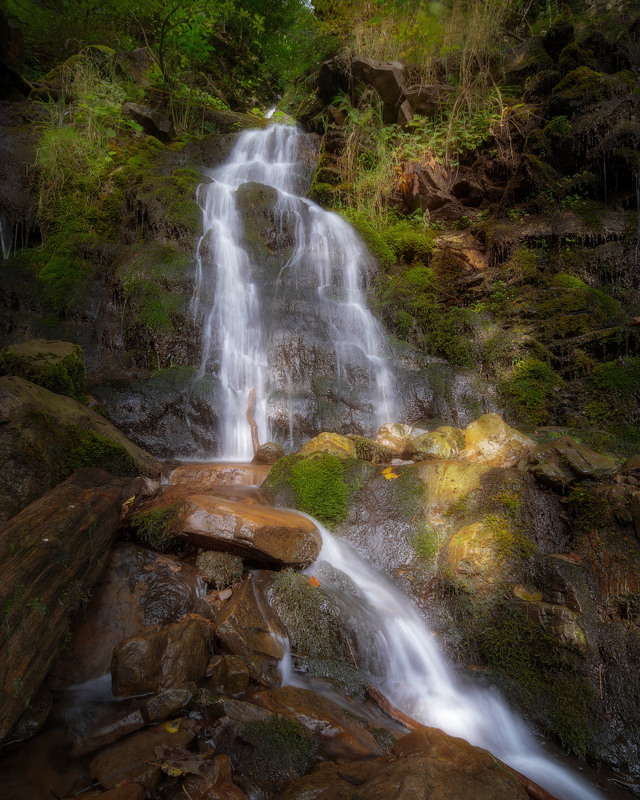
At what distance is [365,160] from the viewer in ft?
38.0

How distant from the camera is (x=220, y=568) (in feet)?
11.6

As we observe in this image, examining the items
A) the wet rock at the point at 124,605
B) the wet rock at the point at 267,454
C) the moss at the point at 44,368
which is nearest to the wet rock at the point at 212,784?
the wet rock at the point at 124,605

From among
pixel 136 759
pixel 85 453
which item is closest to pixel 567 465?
pixel 136 759

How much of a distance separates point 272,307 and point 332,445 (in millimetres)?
3974

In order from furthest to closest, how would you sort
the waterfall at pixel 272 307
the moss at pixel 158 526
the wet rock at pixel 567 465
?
the waterfall at pixel 272 307
the wet rock at pixel 567 465
the moss at pixel 158 526

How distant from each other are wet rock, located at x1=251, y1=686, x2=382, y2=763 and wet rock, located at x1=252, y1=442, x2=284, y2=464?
333 cm

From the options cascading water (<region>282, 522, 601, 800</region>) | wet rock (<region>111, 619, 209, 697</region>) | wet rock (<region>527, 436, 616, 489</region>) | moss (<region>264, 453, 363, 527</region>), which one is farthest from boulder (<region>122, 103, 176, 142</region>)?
wet rock (<region>111, 619, 209, 697</region>)

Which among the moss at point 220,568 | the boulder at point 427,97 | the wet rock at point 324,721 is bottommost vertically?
the wet rock at point 324,721

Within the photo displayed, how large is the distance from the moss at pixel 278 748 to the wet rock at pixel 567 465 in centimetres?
295

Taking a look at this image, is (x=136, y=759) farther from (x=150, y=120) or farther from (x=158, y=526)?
(x=150, y=120)

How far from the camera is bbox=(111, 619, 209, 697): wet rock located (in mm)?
2492

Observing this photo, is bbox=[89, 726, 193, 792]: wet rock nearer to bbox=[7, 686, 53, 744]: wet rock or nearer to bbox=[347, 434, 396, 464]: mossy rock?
bbox=[7, 686, 53, 744]: wet rock

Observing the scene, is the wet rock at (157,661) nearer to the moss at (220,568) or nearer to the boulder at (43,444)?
the moss at (220,568)

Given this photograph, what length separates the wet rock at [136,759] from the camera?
6.03 feet
